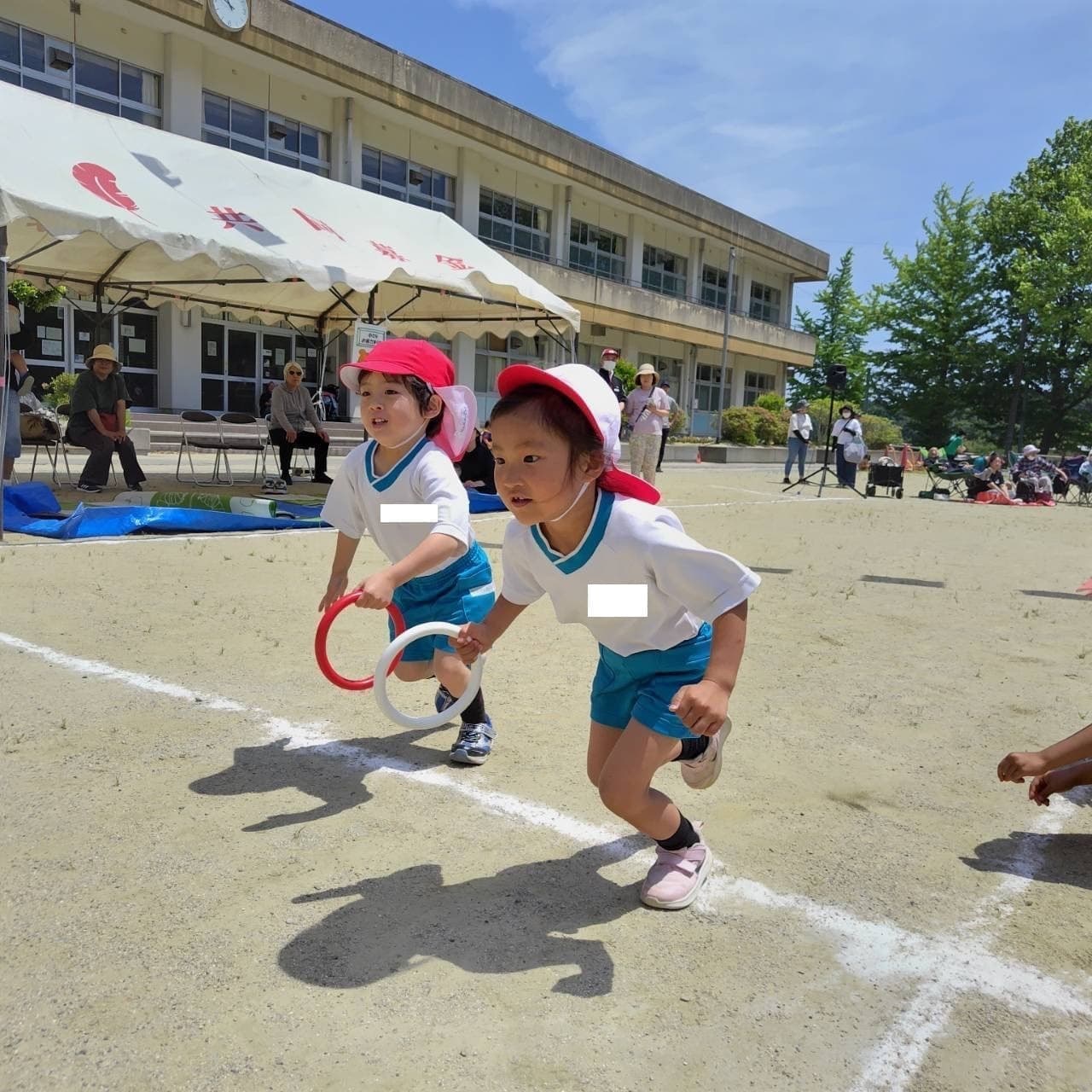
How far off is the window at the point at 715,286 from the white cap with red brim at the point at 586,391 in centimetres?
3974

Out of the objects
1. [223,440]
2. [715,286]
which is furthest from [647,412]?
[715,286]

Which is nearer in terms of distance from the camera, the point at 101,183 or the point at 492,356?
the point at 101,183

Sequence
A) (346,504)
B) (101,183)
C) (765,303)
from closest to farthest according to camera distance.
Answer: (346,504), (101,183), (765,303)

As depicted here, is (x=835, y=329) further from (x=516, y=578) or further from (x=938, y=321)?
(x=516, y=578)

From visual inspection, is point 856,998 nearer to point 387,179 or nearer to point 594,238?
point 387,179

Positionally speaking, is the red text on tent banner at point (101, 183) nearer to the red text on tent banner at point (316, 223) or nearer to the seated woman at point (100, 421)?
the red text on tent banner at point (316, 223)

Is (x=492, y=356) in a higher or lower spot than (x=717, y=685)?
higher

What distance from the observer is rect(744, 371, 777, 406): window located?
149 feet

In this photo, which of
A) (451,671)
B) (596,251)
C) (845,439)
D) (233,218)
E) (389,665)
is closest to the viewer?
(389,665)

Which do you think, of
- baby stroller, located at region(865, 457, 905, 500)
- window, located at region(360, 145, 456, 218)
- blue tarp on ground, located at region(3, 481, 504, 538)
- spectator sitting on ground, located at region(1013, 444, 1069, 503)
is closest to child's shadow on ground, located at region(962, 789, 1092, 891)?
blue tarp on ground, located at region(3, 481, 504, 538)

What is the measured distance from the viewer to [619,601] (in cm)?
233

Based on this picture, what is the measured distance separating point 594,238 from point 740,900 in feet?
113

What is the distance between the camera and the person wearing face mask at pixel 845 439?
19.3m

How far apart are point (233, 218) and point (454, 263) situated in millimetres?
2959
